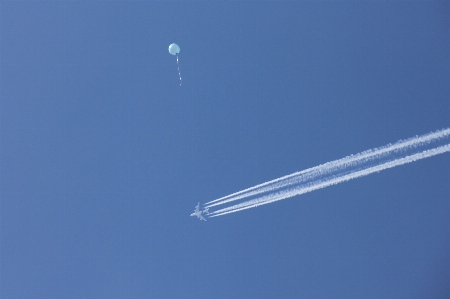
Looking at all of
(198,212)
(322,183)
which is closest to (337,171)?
(322,183)

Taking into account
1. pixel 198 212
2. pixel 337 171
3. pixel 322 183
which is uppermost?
pixel 337 171

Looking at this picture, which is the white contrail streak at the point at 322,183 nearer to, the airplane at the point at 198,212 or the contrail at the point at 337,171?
the contrail at the point at 337,171

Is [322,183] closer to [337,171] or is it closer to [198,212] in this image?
[337,171]

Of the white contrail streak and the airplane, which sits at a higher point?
the white contrail streak

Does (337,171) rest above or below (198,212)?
above

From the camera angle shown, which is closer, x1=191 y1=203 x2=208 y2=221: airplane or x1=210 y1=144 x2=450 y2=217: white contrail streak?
x1=210 y1=144 x2=450 y2=217: white contrail streak

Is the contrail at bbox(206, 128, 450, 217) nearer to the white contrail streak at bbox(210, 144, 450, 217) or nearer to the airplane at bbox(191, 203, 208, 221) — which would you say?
the white contrail streak at bbox(210, 144, 450, 217)

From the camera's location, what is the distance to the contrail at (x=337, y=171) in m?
7.37

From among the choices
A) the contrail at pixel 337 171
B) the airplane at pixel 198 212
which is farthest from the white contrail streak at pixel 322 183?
the airplane at pixel 198 212

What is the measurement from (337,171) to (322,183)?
50cm

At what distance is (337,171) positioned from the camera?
7.57 metres

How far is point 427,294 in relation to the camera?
7910 mm

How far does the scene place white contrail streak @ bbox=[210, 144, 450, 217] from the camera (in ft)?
24.1

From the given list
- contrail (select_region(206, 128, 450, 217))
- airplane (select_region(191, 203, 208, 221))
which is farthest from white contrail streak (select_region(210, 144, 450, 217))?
airplane (select_region(191, 203, 208, 221))
